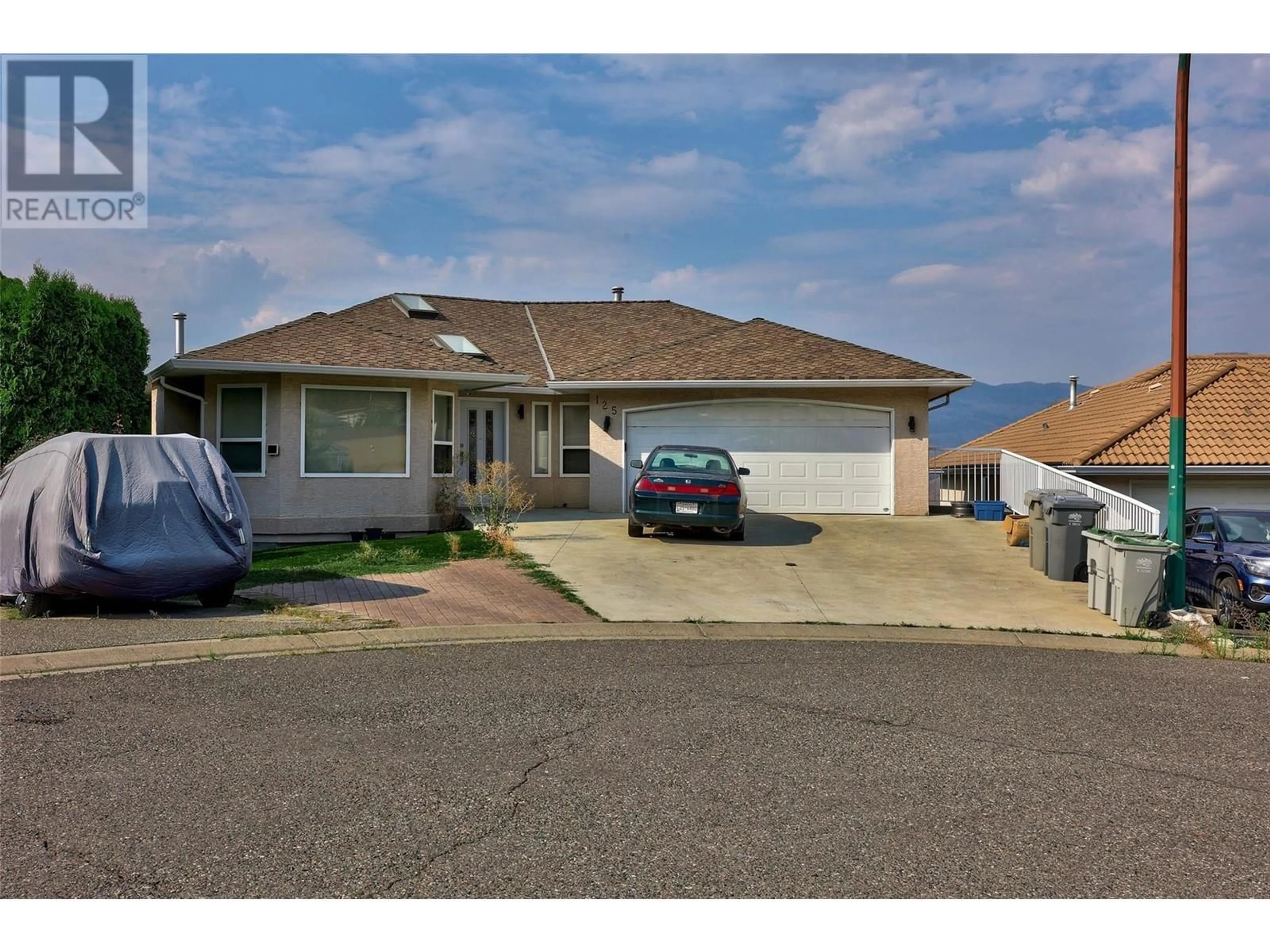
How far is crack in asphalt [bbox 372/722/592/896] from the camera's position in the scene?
13.1 ft

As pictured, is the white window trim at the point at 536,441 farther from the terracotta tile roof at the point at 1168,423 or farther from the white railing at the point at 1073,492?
the terracotta tile roof at the point at 1168,423

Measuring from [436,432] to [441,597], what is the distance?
26.7ft

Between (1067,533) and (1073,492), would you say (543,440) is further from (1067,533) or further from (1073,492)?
(1067,533)

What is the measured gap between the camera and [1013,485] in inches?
792

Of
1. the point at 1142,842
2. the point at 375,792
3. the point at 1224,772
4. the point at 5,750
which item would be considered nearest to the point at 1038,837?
the point at 1142,842

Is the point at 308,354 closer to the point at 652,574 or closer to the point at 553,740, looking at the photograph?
the point at 652,574

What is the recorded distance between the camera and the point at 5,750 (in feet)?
18.6

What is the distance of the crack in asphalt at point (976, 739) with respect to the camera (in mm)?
5570

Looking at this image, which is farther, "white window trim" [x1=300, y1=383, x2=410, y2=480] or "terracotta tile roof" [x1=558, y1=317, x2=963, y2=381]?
"terracotta tile roof" [x1=558, y1=317, x2=963, y2=381]

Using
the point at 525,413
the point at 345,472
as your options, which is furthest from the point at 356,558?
the point at 525,413

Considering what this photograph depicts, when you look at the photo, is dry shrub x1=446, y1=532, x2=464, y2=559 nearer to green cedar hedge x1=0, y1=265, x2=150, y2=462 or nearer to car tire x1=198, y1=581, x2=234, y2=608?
car tire x1=198, y1=581, x2=234, y2=608

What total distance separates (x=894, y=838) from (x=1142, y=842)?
1.15m

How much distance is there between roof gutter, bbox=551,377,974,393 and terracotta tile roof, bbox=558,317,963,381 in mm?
76

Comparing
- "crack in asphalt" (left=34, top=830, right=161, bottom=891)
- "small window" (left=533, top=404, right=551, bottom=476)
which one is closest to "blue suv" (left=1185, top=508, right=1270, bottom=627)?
"crack in asphalt" (left=34, top=830, right=161, bottom=891)
